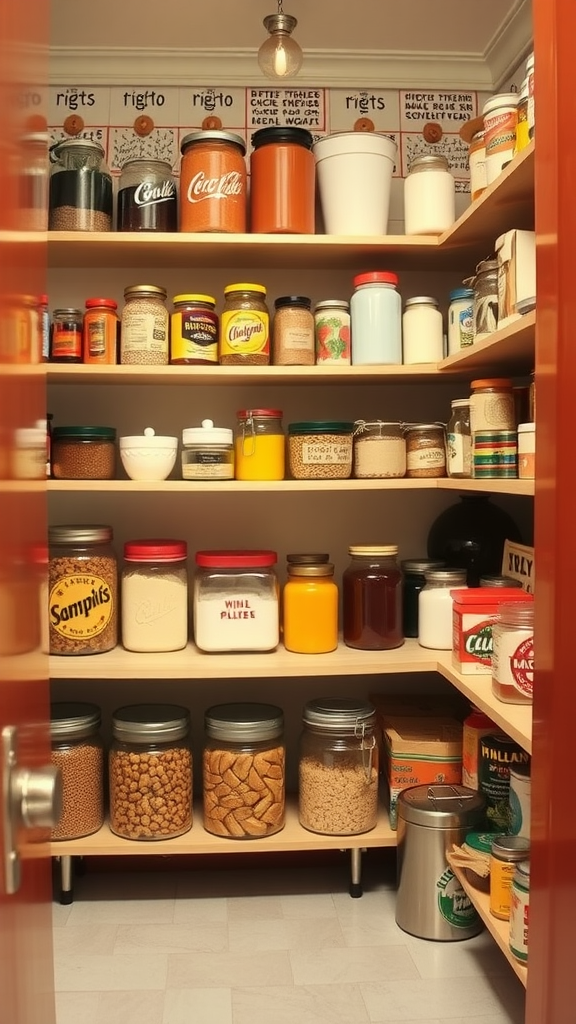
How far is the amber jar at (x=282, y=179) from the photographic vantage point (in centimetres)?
195

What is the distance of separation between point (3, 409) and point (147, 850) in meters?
1.58

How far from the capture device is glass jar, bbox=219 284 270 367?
1.97 meters

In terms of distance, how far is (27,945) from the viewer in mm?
673

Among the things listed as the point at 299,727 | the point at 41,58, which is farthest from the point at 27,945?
the point at 299,727

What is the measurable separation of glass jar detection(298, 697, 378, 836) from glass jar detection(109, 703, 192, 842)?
0.95 ft

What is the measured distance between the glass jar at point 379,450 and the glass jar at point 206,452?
1.02ft

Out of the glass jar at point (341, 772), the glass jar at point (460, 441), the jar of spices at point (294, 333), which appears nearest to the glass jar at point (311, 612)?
the glass jar at point (341, 772)

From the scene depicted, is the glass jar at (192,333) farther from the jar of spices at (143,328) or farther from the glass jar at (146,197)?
the glass jar at (146,197)

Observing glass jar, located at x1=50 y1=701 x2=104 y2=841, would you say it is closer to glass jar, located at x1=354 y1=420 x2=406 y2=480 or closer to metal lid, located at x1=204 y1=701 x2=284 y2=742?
metal lid, located at x1=204 y1=701 x2=284 y2=742

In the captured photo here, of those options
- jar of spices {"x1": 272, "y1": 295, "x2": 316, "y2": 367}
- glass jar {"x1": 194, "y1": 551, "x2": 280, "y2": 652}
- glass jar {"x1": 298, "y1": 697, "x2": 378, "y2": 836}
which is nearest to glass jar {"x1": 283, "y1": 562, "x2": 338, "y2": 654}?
glass jar {"x1": 194, "y1": 551, "x2": 280, "y2": 652}

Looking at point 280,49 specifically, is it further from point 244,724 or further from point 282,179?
point 244,724

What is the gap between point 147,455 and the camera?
1977mm

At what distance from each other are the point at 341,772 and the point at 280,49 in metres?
1.58

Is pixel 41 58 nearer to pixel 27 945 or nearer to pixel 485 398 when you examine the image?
pixel 27 945
